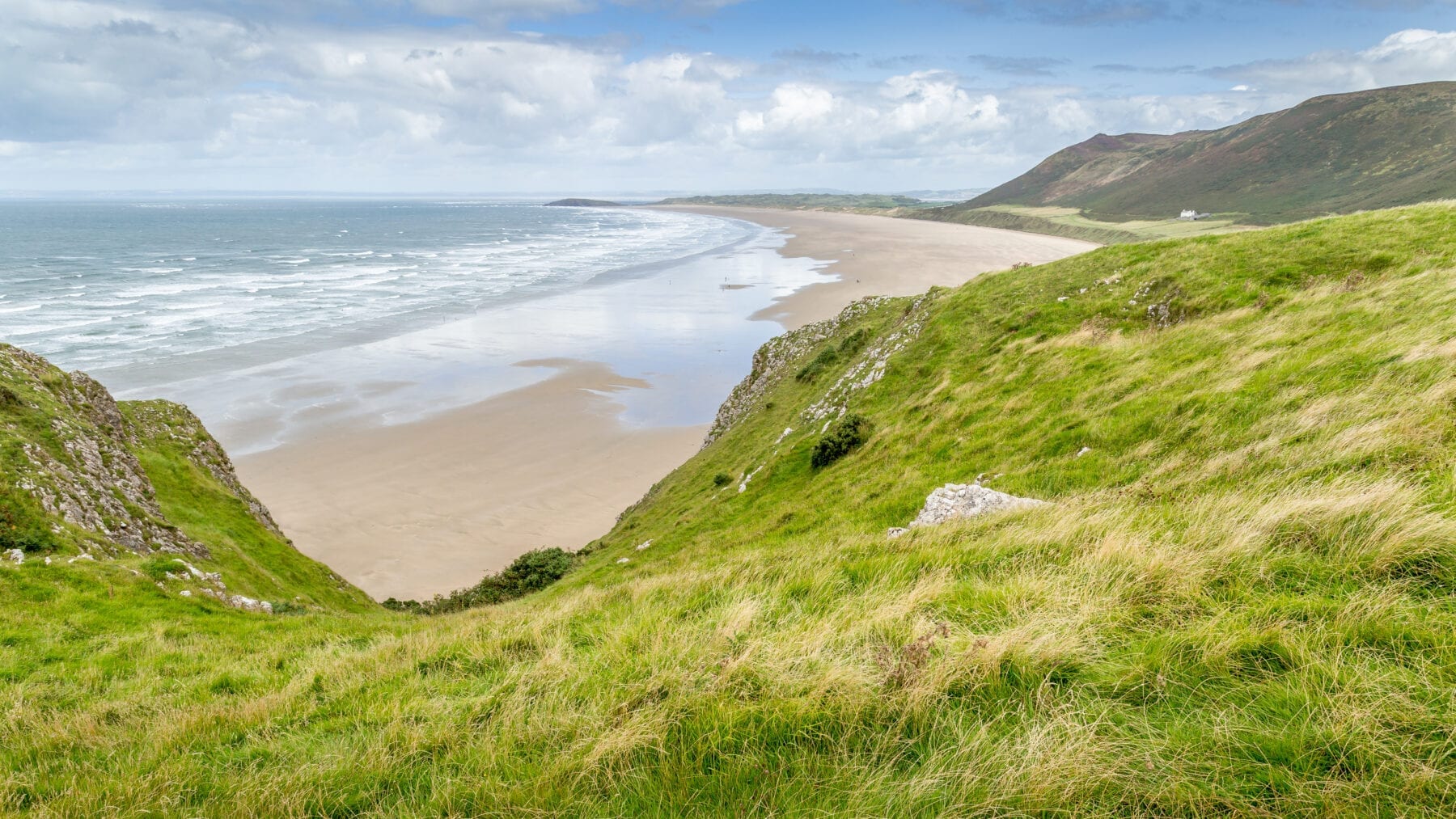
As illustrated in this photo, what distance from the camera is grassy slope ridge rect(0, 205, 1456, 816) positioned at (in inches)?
159

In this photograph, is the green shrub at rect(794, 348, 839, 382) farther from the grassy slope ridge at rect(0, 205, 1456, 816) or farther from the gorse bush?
the grassy slope ridge at rect(0, 205, 1456, 816)

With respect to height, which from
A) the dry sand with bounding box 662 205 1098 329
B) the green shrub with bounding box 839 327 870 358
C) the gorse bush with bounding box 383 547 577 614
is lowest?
the gorse bush with bounding box 383 547 577 614

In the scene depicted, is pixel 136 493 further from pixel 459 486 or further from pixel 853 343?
pixel 853 343

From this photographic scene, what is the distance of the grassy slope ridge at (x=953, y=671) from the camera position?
159 inches

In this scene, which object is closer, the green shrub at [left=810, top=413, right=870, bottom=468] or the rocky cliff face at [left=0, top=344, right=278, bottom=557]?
the rocky cliff face at [left=0, top=344, right=278, bottom=557]

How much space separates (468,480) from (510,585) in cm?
1445

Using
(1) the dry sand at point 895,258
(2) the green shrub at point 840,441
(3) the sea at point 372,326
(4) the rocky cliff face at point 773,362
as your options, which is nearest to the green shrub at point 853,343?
(4) the rocky cliff face at point 773,362

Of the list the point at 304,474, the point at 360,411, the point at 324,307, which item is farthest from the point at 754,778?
the point at 324,307

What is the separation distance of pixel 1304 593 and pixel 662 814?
18.2 ft

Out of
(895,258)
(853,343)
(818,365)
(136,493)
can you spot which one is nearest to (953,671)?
(136,493)

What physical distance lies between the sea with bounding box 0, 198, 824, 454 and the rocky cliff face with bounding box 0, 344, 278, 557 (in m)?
16.3

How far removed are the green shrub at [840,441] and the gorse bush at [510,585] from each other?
9723 mm

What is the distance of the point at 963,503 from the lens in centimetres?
1211

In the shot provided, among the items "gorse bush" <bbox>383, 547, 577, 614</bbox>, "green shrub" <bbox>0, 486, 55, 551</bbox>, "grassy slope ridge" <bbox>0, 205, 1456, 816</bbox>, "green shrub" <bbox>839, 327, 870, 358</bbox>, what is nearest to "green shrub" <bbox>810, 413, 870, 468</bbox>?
"grassy slope ridge" <bbox>0, 205, 1456, 816</bbox>
